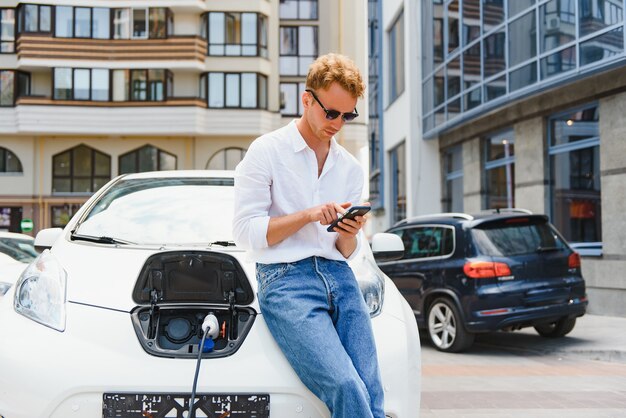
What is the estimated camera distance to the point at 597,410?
5.81 meters

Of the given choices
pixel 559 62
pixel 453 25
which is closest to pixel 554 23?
pixel 559 62

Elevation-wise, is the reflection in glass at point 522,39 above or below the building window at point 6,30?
below

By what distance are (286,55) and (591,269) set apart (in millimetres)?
28743

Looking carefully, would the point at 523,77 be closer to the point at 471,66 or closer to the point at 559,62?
the point at 559,62

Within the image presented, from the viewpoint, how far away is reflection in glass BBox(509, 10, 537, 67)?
14.5 meters

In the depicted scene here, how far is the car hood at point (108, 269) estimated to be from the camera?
9.98ft

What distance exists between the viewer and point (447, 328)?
9172mm

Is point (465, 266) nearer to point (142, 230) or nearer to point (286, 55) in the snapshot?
point (142, 230)

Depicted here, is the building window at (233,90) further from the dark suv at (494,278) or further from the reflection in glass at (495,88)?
the dark suv at (494,278)

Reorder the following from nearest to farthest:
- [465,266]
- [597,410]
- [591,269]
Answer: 1. [597,410]
2. [465,266]
3. [591,269]

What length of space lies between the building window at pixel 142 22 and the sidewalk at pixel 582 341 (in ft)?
97.4

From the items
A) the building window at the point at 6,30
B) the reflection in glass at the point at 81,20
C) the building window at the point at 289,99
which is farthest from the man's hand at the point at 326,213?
the building window at the point at 6,30

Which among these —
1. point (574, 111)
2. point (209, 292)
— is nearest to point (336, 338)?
point (209, 292)

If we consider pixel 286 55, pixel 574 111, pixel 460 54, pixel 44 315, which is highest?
pixel 286 55
